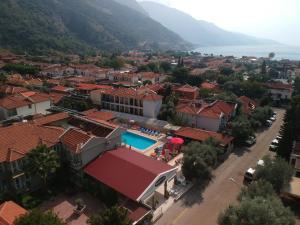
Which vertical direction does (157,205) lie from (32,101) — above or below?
below

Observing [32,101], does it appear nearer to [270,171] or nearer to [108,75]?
[270,171]

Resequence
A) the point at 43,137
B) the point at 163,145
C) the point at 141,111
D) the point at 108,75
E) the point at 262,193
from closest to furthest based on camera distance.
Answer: the point at 262,193 → the point at 43,137 → the point at 163,145 → the point at 141,111 → the point at 108,75

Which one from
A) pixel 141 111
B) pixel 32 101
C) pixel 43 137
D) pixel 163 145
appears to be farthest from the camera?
pixel 141 111

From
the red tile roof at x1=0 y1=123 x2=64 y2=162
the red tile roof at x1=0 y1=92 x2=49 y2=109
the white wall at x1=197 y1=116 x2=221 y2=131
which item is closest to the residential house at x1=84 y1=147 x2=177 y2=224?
the red tile roof at x1=0 y1=123 x2=64 y2=162

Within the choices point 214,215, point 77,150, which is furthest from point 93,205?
point 214,215

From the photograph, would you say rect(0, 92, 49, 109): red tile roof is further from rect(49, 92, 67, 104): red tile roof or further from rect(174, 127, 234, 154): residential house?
rect(174, 127, 234, 154): residential house

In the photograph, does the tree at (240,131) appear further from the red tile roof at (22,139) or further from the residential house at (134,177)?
the red tile roof at (22,139)
